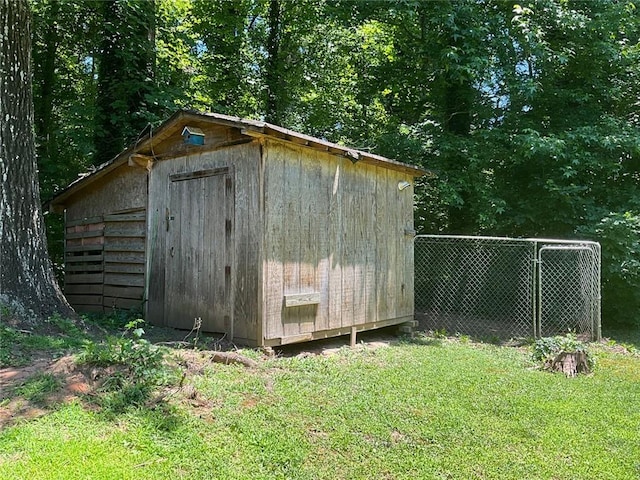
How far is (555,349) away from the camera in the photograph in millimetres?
5500

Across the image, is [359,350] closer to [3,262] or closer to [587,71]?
[3,262]

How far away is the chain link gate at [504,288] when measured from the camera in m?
7.51

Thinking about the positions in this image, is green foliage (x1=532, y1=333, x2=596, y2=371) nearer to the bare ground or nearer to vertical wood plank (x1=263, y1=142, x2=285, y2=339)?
vertical wood plank (x1=263, y1=142, x2=285, y2=339)

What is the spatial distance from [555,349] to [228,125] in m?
4.46

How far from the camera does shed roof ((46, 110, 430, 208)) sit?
4.97 meters

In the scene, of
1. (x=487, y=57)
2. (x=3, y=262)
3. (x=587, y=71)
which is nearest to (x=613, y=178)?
(x=587, y=71)

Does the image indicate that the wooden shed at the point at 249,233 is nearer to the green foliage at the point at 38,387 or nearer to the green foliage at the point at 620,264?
the green foliage at the point at 38,387

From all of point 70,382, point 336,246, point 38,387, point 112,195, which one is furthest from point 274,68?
point 38,387

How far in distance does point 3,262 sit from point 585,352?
6153 millimetres

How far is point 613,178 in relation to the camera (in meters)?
9.17

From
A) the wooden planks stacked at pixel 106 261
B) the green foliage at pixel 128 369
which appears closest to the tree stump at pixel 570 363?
the green foliage at pixel 128 369

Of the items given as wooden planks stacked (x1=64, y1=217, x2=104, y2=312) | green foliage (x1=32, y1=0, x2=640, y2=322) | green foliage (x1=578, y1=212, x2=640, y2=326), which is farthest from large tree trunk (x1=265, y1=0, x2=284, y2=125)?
green foliage (x1=578, y1=212, x2=640, y2=326)

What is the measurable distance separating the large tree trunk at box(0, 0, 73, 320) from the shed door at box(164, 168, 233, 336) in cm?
127

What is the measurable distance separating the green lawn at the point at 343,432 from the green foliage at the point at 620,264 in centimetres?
385
